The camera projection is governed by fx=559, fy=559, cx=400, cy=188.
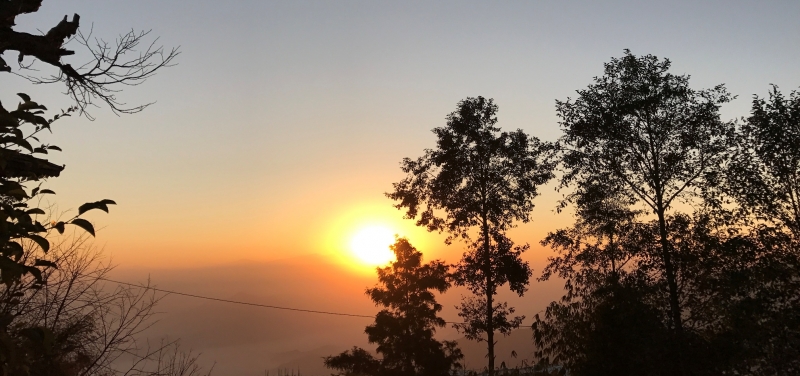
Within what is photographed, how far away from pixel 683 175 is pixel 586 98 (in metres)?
5.85

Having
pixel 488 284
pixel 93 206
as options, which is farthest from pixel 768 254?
pixel 93 206

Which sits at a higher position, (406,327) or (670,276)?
(670,276)

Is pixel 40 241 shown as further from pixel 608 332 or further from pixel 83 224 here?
pixel 608 332

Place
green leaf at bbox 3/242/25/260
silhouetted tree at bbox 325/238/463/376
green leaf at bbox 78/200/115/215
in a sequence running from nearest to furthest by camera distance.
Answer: green leaf at bbox 3/242/25/260
green leaf at bbox 78/200/115/215
silhouetted tree at bbox 325/238/463/376

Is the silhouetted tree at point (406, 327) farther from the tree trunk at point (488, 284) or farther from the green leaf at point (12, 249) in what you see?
the green leaf at point (12, 249)

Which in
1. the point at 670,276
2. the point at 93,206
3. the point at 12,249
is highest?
the point at 670,276

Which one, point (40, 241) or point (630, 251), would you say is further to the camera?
point (630, 251)

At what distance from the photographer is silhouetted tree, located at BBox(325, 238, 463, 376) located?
1088 inches

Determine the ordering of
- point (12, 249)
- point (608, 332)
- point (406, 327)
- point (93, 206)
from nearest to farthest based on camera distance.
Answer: point (12, 249) → point (93, 206) → point (608, 332) → point (406, 327)

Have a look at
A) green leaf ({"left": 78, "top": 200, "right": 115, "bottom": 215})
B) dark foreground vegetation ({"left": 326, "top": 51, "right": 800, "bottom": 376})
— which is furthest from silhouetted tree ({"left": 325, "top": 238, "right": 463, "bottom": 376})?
green leaf ({"left": 78, "top": 200, "right": 115, "bottom": 215})

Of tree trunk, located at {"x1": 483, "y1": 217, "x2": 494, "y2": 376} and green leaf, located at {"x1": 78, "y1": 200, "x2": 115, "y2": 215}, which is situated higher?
tree trunk, located at {"x1": 483, "y1": 217, "x2": 494, "y2": 376}

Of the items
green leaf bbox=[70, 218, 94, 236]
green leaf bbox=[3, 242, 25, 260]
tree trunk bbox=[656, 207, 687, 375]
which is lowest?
green leaf bbox=[3, 242, 25, 260]

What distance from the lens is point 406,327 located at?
28125mm

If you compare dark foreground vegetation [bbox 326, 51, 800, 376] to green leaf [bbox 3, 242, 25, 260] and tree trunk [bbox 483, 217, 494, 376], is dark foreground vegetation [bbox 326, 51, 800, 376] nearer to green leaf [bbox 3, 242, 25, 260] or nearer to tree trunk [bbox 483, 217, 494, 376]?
tree trunk [bbox 483, 217, 494, 376]
